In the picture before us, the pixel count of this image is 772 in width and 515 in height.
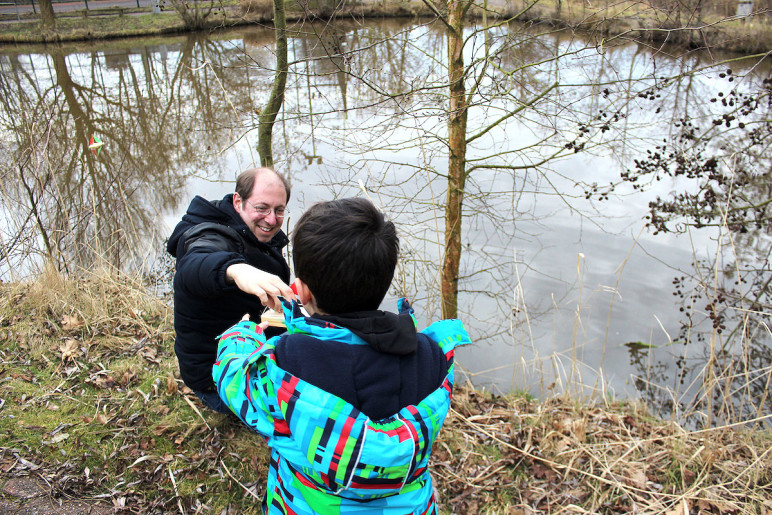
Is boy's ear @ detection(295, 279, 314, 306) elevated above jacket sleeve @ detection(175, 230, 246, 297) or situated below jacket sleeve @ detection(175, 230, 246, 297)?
above

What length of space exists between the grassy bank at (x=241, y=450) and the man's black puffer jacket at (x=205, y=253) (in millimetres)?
427

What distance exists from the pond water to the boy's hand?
1.76 meters

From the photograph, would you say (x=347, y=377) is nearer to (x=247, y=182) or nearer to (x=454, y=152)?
(x=247, y=182)

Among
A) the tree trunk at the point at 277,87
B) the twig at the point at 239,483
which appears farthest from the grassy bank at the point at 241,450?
the tree trunk at the point at 277,87

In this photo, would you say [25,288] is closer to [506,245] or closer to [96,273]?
[96,273]

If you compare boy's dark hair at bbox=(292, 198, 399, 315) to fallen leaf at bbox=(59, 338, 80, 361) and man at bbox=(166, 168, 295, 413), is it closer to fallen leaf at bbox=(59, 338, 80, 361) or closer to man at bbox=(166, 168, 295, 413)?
man at bbox=(166, 168, 295, 413)

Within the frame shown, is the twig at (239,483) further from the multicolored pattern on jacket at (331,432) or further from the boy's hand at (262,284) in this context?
the boy's hand at (262,284)

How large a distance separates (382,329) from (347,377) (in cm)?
14

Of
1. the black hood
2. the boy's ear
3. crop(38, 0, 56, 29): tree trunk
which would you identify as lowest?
the black hood

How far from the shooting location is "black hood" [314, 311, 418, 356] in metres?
1.28

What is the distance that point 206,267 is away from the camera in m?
1.89

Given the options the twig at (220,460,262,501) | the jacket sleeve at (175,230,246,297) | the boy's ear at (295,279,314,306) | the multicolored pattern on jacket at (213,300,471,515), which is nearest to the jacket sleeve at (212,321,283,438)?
the multicolored pattern on jacket at (213,300,471,515)

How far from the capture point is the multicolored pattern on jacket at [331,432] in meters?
1.26

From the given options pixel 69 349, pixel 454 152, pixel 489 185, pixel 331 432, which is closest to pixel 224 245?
pixel 331 432
